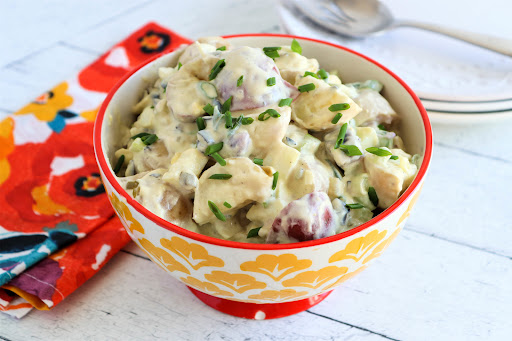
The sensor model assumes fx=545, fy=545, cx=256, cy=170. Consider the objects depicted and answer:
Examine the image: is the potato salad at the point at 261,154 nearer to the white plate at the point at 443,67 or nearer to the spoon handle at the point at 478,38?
the white plate at the point at 443,67

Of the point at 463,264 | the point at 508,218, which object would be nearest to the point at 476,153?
the point at 508,218

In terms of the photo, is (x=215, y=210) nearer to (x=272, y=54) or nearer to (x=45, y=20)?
(x=272, y=54)

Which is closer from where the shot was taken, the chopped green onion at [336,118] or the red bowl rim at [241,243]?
the red bowl rim at [241,243]

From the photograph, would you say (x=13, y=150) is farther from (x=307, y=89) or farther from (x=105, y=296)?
(x=307, y=89)

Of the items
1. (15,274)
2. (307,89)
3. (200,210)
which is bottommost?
(15,274)

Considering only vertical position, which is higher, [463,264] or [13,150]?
[13,150]

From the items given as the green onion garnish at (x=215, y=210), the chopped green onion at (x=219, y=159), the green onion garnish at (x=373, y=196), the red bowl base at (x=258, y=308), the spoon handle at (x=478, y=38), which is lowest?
the red bowl base at (x=258, y=308)

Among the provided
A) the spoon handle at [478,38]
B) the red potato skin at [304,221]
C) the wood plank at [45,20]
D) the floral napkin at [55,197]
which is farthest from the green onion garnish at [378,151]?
the wood plank at [45,20]

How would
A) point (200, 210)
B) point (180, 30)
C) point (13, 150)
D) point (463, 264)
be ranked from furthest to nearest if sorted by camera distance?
1. point (180, 30)
2. point (13, 150)
3. point (463, 264)
4. point (200, 210)
